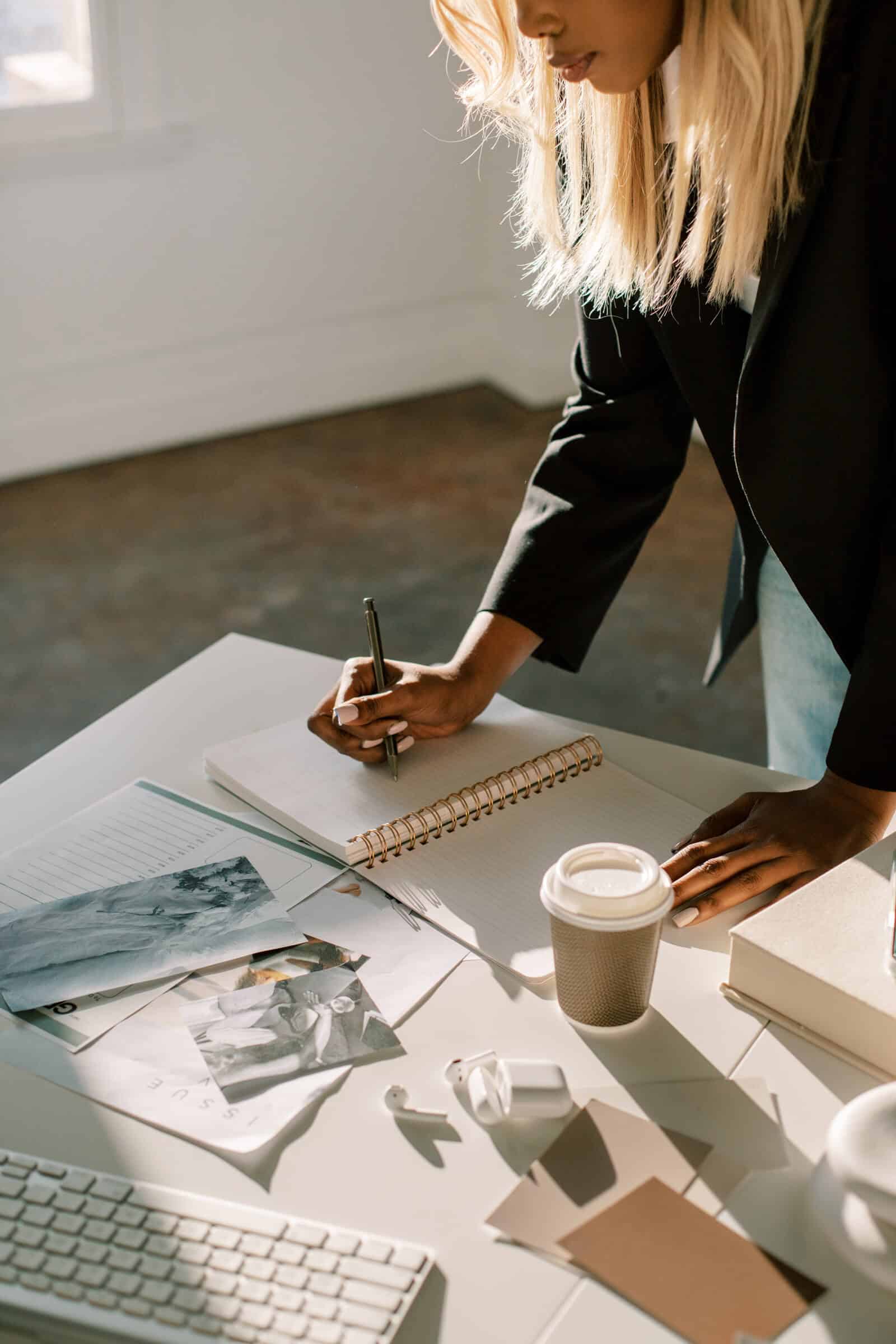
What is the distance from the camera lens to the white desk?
2.33 ft

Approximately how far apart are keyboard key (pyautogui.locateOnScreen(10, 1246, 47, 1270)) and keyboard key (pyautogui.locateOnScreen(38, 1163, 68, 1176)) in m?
0.05

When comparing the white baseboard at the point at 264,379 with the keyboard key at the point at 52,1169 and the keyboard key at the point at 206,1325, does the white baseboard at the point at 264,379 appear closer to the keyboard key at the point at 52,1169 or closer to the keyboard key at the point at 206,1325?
the keyboard key at the point at 52,1169

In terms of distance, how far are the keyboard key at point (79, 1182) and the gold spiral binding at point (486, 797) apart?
1.13ft

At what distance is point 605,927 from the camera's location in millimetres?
847

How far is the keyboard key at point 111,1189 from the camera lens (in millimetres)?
773

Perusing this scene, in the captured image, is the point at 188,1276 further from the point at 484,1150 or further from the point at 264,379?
the point at 264,379

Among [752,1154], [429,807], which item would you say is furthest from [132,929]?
[752,1154]

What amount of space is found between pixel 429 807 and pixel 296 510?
2568 mm

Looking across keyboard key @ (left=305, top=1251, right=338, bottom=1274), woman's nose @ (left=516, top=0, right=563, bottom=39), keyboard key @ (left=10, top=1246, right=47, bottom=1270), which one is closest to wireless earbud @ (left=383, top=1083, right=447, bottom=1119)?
keyboard key @ (left=305, top=1251, right=338, bottom=1274)

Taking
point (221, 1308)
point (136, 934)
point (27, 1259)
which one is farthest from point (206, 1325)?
point (136, 934)

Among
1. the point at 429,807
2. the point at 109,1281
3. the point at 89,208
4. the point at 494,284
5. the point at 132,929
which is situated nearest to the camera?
the point at 109,1281

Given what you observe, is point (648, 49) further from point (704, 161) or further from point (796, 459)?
point (796, 459)

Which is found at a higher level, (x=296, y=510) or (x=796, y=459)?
(x=796, y=459)

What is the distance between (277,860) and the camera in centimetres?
108
